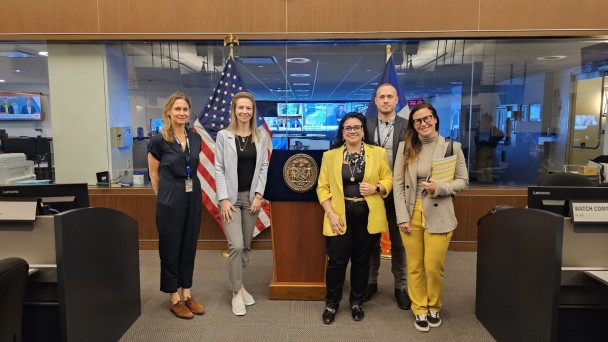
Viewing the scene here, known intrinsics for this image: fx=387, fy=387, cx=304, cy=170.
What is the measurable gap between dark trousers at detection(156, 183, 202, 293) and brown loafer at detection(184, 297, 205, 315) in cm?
16

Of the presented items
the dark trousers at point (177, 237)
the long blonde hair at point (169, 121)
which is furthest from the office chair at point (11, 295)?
the long blonde hair at point (169, 121)

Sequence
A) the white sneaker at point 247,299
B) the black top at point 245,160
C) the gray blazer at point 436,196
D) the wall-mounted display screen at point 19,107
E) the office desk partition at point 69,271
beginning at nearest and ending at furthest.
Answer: the office desk partition at point 69,271 → the gray blazer at point 436,196 → the black top at point 245,160 → the white sneaker at point 247,299 → the wall-mounted display screen at point 19,107

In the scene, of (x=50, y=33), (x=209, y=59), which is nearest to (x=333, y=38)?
(x=209, y=59)

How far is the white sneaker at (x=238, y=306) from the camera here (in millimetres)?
3145

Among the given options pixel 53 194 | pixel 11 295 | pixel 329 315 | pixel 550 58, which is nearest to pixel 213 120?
pixel 53 194

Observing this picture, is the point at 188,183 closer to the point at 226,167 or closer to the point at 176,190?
the point at 176,190

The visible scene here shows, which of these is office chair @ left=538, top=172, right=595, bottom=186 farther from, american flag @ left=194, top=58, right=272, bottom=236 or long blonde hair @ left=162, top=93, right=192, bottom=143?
long blonde hair @ left=162, top=93, right=192, bottom=143

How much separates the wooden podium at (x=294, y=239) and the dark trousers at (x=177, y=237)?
65 cm

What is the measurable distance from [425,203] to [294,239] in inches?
46.0

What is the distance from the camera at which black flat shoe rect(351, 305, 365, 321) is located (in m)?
3.04

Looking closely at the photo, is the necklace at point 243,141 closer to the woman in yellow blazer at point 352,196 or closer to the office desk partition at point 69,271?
the woman in yellow blazer at point 352,196

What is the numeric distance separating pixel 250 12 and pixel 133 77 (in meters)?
1.82

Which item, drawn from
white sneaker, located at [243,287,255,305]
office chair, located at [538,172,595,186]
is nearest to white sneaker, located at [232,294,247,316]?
white sneaker, located at [243,287,255,305]

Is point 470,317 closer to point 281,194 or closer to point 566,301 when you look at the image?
point 566,301
